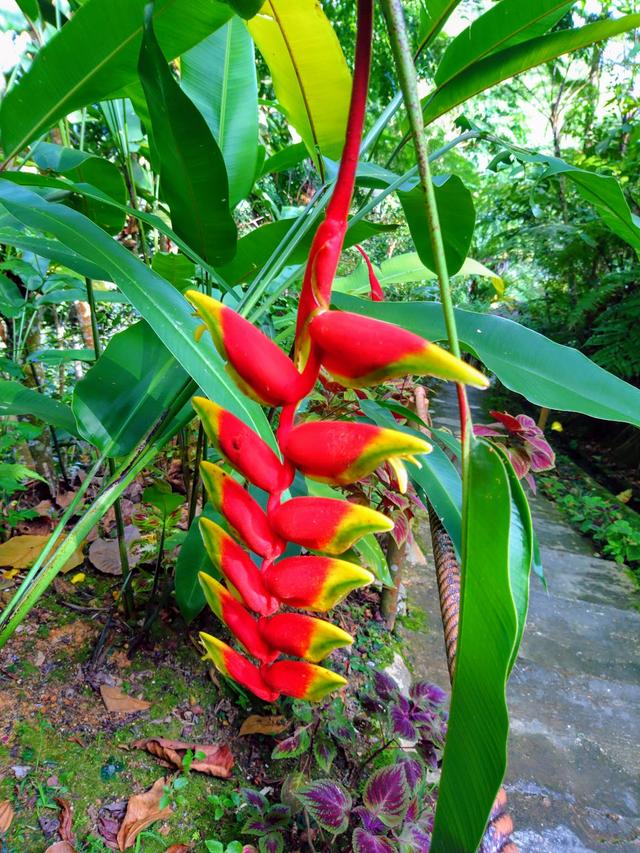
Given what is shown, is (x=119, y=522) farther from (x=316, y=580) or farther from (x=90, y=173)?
(x=316, y=580)

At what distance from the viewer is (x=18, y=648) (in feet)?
2.78

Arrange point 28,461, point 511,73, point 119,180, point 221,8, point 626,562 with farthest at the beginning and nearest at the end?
point 626,562 → point 28,461 → point 119,180 → point 511,73 → point 221,8

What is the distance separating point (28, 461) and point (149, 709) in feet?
2.60

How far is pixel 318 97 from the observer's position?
488 mm

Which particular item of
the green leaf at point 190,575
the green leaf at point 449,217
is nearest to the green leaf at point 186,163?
the green leaf at point 449,217

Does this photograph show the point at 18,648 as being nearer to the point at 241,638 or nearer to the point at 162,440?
the point at 162,440

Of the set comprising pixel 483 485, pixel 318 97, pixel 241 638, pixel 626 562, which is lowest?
pixel 626 562

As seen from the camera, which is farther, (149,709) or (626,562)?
(626,562)

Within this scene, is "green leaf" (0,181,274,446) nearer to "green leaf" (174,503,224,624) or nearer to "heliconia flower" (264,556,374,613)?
"heliconia flower" (264,556,374,613)

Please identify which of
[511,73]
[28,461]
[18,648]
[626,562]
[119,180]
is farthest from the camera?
[626,562]

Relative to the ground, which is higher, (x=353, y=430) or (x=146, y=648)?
(x=353, y=430)

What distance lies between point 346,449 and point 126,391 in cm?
41

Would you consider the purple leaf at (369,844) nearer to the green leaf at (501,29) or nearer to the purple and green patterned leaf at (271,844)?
the purple and green patterned leaf at (271,844)

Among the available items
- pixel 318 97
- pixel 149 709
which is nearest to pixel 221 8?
pixel 318 97
